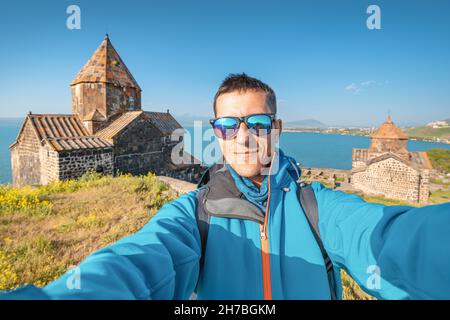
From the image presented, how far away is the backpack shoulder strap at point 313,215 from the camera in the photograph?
143cm

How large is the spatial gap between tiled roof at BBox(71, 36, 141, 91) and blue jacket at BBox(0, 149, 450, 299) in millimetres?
14737

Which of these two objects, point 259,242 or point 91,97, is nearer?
point 259,242

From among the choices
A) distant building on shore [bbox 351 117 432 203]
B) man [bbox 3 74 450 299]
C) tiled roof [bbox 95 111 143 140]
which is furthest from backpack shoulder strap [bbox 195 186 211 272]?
distant building on shore [bbox 351 117 432 203]

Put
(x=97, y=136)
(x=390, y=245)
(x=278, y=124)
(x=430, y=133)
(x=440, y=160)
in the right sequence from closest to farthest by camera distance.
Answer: (x=390, y=245) → (x=278, y=124) → (x=97, y=136) → (x=440, y=160) → (x=430, y=133)

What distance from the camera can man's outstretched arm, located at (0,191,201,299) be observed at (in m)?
0.72

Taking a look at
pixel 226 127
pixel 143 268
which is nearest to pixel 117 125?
pixel 226 127

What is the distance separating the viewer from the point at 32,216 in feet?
19.2

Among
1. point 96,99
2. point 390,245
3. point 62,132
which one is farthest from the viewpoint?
point 96,99

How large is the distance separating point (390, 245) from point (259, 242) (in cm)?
69

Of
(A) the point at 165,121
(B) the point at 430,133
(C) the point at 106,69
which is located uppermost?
(B) the point at 430,133

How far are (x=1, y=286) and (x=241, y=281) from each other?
3.78 meters

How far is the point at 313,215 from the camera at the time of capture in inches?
60.5

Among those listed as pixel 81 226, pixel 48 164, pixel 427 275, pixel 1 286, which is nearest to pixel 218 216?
pixel 427 275

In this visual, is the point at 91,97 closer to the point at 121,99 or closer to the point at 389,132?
the point at 121,99
